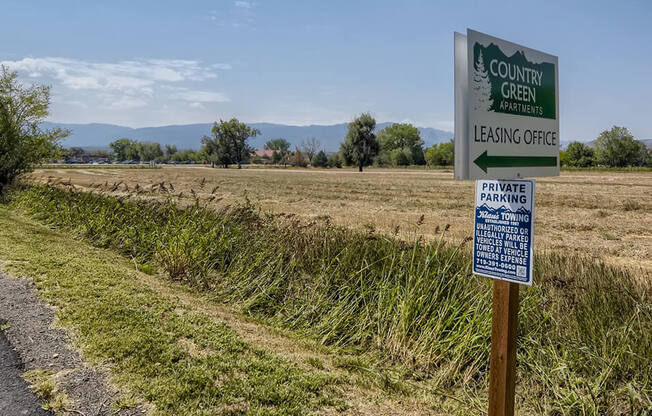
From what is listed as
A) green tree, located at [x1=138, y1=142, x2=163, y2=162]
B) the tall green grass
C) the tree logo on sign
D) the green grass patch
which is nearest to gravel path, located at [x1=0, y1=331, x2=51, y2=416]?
the green grass patch

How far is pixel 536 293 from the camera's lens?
16.6 feet

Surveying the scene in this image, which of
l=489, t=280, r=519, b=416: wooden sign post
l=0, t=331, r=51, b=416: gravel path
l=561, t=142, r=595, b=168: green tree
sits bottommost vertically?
l=0, t=331, r=51, b=416: gravel path

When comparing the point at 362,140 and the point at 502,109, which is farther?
the point at 362,140

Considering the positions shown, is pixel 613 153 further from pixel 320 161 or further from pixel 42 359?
pixel 42 359

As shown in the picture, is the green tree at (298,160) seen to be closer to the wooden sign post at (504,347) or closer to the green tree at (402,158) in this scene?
the green tree at (402,158)

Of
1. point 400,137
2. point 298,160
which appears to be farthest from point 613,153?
point 298,160

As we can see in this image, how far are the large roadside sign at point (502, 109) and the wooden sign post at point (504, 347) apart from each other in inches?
27.7

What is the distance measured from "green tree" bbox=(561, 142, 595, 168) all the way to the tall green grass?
4084 inches

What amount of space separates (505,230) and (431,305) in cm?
262

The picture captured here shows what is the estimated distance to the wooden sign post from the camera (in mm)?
2713

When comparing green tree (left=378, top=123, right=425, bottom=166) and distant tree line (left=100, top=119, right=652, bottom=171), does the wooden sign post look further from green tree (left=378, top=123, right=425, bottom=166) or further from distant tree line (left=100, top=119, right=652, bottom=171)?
green tree (left=378, top=123, right=425, bottom=166)

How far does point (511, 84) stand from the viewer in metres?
2.90

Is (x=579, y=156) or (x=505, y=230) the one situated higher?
(x=579, y=156)

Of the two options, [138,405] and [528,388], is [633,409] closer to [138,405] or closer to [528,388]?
[528,388]
